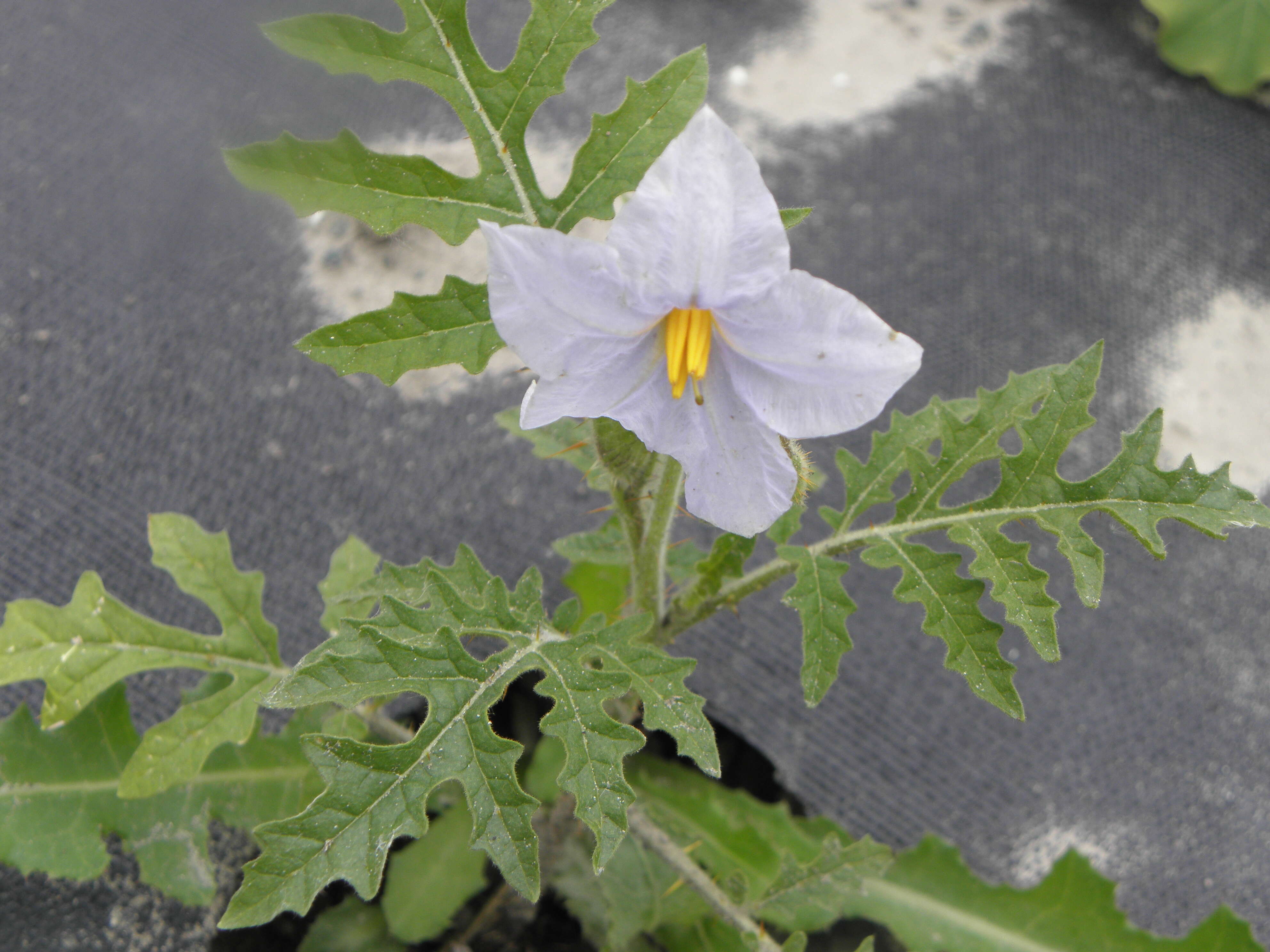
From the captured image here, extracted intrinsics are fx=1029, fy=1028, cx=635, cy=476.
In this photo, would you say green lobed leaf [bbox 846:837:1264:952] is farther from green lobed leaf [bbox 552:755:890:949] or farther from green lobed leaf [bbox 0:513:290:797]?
green lobed leaf [bbox 0:513:290:797]

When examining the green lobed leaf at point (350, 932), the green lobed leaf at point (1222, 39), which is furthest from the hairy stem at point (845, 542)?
the green lobed leaf at point (1222, 39)

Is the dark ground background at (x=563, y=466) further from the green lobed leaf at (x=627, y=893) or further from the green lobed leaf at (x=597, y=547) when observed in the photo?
the green lobed leaf at (x=597, y=547)

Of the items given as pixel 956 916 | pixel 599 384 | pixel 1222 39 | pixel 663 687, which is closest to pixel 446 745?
pixel 663 687

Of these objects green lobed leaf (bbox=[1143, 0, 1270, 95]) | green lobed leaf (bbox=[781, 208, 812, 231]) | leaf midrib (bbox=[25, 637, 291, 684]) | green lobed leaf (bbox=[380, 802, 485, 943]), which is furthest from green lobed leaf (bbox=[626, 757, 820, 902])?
green lobed leaf (bbox=[1143, 0, 1270, 95])

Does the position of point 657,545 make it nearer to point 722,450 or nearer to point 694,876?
point 722,450

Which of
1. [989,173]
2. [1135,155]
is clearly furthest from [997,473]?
[1135,155]

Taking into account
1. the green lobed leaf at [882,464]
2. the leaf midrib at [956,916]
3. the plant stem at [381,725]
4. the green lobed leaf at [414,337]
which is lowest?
the leaf midrib at [956,916]
